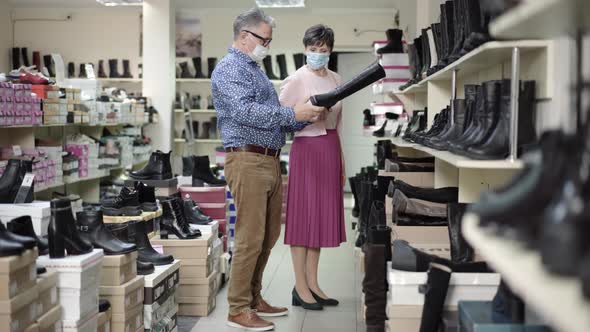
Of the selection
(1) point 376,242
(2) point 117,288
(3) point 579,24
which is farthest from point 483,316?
(2) point 117,288

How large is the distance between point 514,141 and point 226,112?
219cm

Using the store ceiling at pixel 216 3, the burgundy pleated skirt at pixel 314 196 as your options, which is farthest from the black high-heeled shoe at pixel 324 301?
the store ceiling at pixel 216 3

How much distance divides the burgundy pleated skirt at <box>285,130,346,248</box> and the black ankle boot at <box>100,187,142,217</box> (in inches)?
39.0

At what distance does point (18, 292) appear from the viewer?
112 inches

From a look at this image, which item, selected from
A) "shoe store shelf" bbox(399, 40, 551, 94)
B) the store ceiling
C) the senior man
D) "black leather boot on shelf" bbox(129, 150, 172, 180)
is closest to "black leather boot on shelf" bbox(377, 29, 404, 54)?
"black leather boot on shelf" bbox(129, 150, 172, 180)

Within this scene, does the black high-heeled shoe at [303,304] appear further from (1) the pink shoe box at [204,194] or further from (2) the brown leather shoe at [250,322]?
(1) the pink shoe box at [204,194]

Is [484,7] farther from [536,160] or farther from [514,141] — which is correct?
[536,160]

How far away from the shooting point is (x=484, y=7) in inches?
110

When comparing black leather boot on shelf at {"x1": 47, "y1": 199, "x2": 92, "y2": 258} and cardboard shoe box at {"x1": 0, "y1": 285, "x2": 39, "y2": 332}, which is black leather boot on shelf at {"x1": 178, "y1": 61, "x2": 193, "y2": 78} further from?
cardboard shoe box at {"x1": 0, "y1": 285, "x2": 39, "y2": 332}

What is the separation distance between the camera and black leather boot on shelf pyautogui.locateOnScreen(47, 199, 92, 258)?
3189 mm

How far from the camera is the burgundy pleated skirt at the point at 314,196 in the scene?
5.07 metres

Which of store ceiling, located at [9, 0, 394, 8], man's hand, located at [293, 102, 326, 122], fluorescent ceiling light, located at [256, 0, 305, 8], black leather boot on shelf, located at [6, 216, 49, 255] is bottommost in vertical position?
black leather boot on shelf, located at [6, 216, 49, 255]

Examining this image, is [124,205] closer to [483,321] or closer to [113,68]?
[483,321]

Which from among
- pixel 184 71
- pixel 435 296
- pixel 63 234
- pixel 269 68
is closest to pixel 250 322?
pixel 63 234
